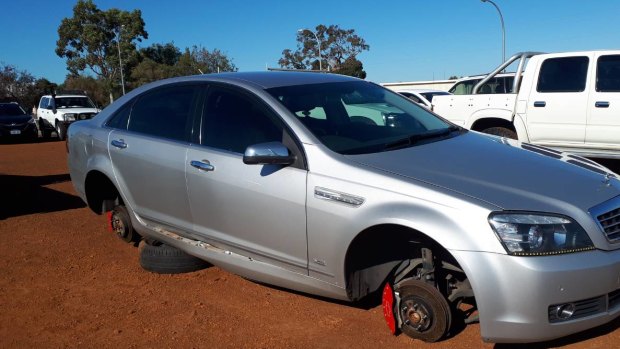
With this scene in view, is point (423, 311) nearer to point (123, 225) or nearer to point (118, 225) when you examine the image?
point (123, 225)

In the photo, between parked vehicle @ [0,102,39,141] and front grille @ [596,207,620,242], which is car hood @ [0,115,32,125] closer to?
parked vehicle @ [0,102,39,141]

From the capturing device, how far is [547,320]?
276 cm

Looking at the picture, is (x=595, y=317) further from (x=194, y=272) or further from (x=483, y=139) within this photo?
(x=194, y=272)

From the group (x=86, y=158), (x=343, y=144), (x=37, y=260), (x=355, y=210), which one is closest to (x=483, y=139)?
(x=343, y=144)

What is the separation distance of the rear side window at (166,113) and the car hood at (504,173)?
1.58m

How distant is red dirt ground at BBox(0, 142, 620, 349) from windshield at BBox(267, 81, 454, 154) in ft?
3.86

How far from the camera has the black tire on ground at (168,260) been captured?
15.2 feet

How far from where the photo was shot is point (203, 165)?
3941 millimetres

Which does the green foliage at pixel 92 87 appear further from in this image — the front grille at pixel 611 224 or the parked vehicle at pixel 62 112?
the front grille at pixel 611 224

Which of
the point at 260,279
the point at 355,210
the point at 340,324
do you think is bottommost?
the point at 340,324

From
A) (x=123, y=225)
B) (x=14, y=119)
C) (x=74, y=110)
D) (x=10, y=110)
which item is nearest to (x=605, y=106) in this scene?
(x=123, y=225)

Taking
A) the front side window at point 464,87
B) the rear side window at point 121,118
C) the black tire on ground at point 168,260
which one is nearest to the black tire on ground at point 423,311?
the black tire on ground at point 168,260

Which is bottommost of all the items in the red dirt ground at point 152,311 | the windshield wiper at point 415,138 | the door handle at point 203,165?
the red dirt ground at point 152,311

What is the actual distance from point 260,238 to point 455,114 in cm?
622
